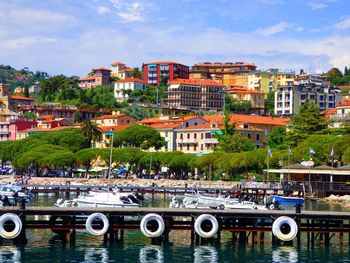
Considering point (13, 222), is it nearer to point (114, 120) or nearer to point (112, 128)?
point (112, 128)

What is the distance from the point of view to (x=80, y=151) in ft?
457

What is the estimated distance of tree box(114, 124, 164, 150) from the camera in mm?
149000

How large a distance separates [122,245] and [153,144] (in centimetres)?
9955

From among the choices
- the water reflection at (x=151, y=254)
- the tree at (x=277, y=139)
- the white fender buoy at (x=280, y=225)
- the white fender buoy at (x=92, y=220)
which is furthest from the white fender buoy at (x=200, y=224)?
the tree at (x=277, y=139)

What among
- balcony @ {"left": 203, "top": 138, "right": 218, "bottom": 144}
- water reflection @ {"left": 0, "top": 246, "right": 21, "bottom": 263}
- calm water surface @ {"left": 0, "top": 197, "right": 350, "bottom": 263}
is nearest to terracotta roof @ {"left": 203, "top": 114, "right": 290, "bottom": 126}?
balcony @ {"left": 203, "top": 138, "right": 218, "bottom": 144}

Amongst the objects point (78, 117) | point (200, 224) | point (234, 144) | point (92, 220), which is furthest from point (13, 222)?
point (78, 117)

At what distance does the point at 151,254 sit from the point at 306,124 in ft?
297

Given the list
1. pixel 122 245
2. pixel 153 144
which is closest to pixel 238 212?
pixel 122 245

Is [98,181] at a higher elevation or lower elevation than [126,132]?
lower

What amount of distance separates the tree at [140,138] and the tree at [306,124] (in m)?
27.6

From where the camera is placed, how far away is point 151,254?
152 ft

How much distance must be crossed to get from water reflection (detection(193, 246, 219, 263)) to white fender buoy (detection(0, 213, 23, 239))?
10733mm

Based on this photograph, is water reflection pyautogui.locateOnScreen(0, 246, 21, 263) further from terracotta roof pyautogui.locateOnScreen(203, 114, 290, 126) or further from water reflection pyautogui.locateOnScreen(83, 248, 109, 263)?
terracotta roof pyautogui.locateOnScreen(203, 114, 290, 126)

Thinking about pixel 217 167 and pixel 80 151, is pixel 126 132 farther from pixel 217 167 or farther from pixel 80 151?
pixel 217 167
